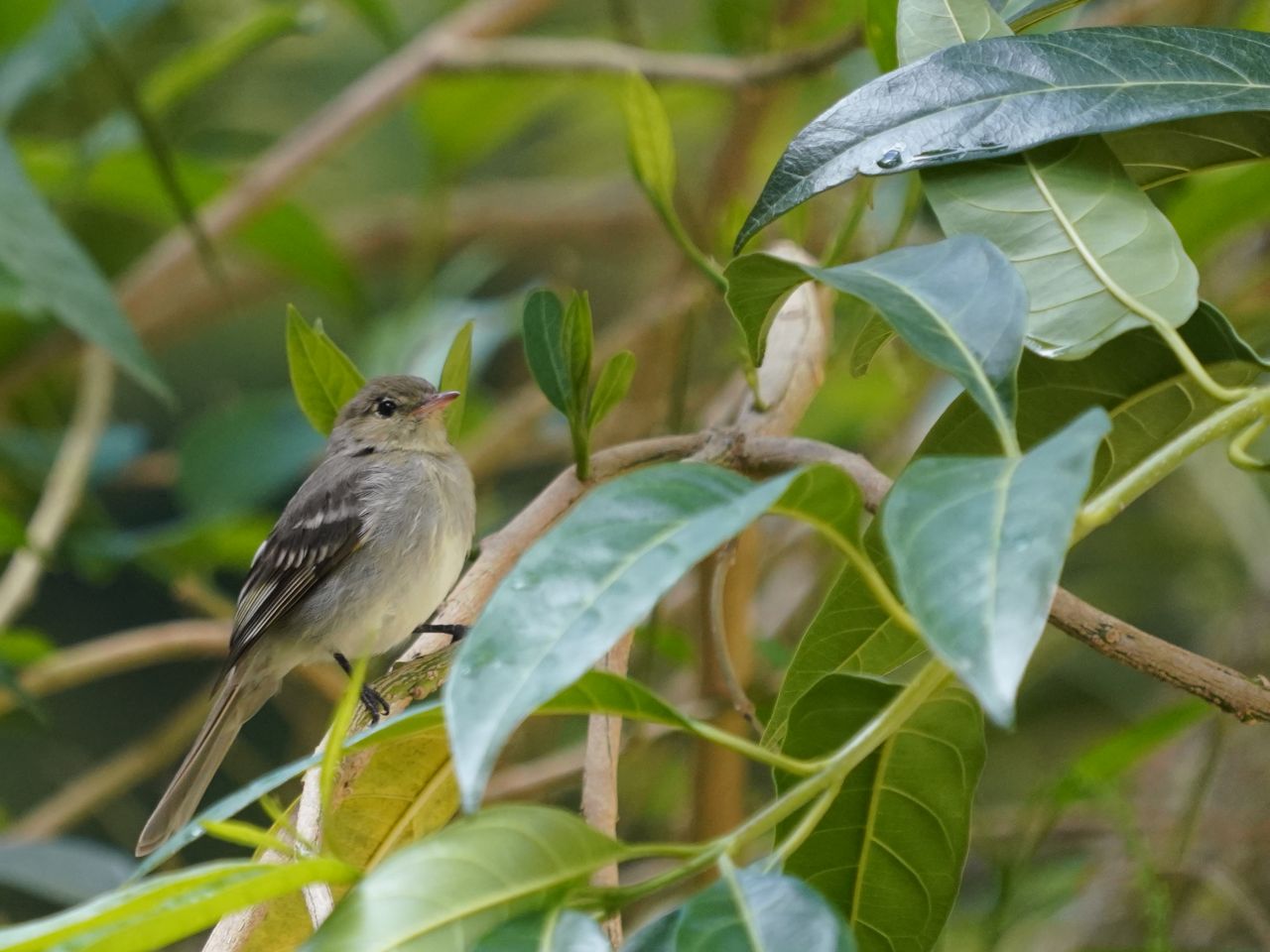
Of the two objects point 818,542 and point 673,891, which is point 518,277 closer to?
point 818,542

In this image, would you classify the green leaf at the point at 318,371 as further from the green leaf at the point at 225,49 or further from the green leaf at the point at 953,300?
the green leaf at the point at 225,49

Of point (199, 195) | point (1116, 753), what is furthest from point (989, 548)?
point (199, 195)

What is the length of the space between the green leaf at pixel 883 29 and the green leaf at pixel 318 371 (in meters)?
0.83

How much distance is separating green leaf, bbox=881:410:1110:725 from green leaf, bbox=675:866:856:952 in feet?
0.76

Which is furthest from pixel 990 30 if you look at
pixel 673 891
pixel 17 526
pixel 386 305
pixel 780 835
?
pixel 386 305

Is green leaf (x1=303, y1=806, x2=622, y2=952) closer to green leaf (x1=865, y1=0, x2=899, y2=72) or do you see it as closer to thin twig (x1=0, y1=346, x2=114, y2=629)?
green leaf (x1=865, y1=0, x2=899, y2=72)

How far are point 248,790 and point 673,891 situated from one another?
247 cm

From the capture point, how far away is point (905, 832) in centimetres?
120

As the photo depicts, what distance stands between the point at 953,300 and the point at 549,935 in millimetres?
566

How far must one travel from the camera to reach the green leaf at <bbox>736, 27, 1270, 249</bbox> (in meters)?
1.19

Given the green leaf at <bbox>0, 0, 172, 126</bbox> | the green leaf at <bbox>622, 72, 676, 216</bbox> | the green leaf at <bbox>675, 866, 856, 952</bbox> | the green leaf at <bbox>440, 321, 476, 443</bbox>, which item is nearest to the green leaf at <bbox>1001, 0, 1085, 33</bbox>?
the green leaf at <bbox>622, 72, 676, 216</bbox>

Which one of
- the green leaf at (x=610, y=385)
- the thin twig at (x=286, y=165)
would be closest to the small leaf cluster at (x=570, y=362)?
the green leaf at (x=610, y=385)

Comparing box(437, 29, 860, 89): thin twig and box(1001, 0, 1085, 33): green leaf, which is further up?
box(1001, 0, 1085, 33): green leaf

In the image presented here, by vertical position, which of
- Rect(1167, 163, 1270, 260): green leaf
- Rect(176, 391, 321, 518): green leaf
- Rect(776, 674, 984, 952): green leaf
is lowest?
Rect(176, 391, 321, 518): green leaf
